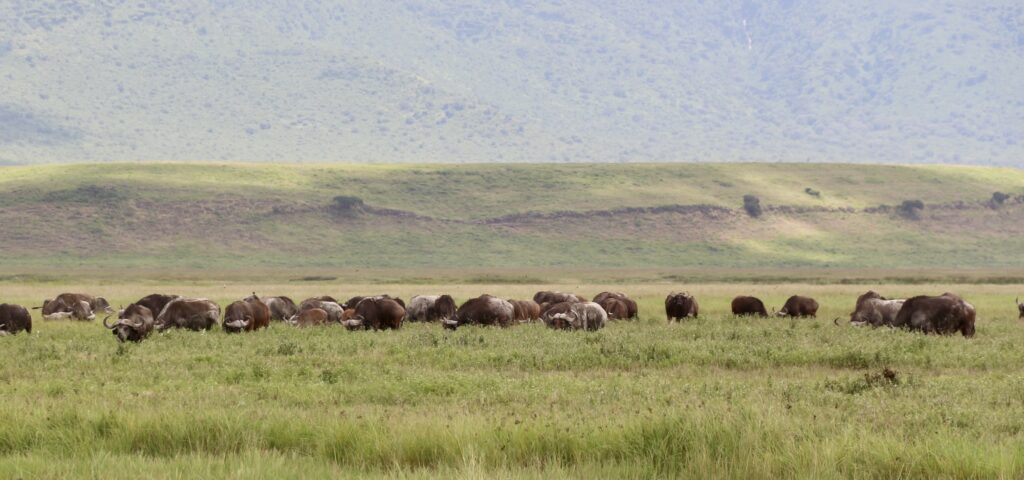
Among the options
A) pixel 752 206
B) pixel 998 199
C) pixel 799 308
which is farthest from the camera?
pixel 998 199

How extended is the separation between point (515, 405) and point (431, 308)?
16892 mm

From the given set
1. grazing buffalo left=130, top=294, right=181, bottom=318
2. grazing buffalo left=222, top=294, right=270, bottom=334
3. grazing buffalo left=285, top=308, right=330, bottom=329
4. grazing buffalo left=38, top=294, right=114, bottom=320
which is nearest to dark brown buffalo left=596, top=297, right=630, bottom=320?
grazing buffalo left=285, top=308, right=330, bottom=329

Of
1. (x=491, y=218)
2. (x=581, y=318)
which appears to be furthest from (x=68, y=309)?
(x=491, y=218)

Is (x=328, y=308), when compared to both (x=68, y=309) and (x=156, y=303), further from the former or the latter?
(x=68, y=309)

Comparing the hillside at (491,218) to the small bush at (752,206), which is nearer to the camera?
the hillside at (491,218)

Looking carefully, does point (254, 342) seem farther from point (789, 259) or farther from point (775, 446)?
point (789, 259)

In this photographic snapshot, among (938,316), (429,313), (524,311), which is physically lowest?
(429,313)

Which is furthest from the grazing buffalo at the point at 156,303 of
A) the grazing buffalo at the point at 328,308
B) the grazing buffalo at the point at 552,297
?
the grazing buffalo at the point at 552,297

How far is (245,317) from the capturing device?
29.0 metres

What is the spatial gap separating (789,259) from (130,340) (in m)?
102

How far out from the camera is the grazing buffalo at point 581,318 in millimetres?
30344

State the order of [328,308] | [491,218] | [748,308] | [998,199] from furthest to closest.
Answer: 1. [998,199]
2. [491,218]
3. [748,308]
4. [328,308]

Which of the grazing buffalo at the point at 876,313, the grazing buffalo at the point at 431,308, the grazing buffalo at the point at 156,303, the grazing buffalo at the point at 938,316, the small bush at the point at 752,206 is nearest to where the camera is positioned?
the grazing buffalo at the point at 938,316

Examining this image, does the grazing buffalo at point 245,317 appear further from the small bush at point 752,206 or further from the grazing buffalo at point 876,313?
the small bush at point 752,206
